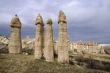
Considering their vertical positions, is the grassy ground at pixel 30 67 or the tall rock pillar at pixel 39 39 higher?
the tall rock pillar at pixel 39 39

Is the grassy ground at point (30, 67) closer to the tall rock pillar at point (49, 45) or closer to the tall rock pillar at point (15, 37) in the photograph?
the tall rock pillar at point (49, 45)

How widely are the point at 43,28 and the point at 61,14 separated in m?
3.67

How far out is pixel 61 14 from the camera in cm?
3066

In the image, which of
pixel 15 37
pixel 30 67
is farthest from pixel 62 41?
pixel 15 37

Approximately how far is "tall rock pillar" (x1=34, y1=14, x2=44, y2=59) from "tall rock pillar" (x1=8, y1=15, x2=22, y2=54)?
11.4 ft

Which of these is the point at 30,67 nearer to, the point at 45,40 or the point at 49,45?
the point at 49,45

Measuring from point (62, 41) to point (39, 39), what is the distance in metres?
3.57

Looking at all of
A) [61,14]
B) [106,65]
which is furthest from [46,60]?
[106,65]

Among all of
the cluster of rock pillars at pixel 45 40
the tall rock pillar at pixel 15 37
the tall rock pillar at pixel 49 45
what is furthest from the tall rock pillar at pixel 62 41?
the tall rock pillar at pixel 15 37

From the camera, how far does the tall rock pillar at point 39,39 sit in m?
31.1

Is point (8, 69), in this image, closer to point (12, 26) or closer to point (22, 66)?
point (22, 66)

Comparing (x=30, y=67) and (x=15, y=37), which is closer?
(x=30, y=67)

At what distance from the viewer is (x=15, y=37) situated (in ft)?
109

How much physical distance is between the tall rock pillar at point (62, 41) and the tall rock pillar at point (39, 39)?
3.01 m
